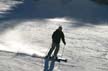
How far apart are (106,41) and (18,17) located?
9378 mm

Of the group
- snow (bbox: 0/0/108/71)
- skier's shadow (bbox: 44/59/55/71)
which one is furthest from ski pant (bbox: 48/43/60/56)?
snow (bbox: 0/0/108/71)

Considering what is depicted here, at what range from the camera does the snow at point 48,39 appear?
16625mm

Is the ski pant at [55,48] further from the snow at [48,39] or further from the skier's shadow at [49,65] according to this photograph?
the snow at [48,39]

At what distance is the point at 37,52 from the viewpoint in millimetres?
18500

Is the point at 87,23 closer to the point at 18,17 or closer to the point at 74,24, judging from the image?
the point at 74,24

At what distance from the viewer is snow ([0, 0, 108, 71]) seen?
54.5 ft

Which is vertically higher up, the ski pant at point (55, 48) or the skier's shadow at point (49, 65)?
the ski pant at point (55, 48)

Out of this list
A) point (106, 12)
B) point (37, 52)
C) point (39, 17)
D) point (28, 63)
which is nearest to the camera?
point (28, 63)

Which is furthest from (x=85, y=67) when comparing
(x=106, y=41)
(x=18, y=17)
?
(x=18, y=17)

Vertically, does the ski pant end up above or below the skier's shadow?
above

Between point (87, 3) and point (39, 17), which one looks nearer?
point (39, 17)

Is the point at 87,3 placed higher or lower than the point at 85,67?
higher

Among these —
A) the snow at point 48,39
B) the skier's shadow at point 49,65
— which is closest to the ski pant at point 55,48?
the skier's shadow at point 49,65

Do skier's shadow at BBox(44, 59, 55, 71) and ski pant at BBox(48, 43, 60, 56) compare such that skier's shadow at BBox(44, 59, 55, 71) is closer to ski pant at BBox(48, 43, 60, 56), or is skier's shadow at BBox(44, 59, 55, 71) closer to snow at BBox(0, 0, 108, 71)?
snow at BBox(0, 0, 108, 71)
